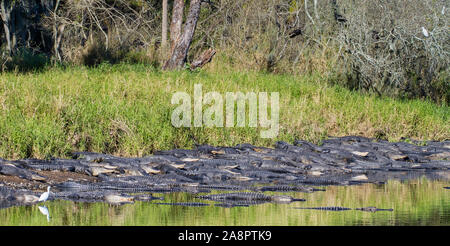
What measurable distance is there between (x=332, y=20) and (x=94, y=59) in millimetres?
6339

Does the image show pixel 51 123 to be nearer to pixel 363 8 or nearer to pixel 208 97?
pixel 208 97

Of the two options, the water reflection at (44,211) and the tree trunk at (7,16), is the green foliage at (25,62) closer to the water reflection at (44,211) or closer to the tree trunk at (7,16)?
the tree trunk at (7,16)

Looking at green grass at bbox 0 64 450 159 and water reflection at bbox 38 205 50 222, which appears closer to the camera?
water reflection at bbox 38 205 50 222

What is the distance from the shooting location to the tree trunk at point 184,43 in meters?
20.0

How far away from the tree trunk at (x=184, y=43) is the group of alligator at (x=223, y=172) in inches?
307

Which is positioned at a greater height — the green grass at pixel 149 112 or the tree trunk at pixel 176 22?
the tree trunk at pixel 176 22

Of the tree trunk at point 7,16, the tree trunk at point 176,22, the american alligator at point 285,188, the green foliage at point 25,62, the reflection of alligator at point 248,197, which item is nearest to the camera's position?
the reflection of alligator at point 248,197

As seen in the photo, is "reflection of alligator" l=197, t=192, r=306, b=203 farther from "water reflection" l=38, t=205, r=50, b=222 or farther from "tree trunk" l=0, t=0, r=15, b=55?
"tree trunk" l=0, t=0, r=15, b=55

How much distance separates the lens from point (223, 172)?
9.85 m

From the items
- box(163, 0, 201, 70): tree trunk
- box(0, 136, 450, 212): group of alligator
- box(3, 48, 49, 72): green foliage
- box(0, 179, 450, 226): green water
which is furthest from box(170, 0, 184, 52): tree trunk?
box(0, 179, 450, 226): green water

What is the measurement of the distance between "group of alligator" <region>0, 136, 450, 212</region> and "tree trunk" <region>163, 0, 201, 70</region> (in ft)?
25.6

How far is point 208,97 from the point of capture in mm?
14633

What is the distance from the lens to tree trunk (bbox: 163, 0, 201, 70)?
20.0 metres

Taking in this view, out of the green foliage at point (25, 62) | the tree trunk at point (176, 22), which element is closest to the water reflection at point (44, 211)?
the green foliage at point (25, 62)
